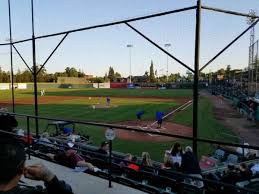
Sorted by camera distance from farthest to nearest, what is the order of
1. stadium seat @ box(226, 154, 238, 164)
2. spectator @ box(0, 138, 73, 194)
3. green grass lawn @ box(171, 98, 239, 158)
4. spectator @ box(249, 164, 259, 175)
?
1. green grass lawn @ box(171, 98, 239, 158)
2. stadium seat @ box(226, 154, 238, 164)
3. spectator @ box(249, 164, 259, 175)
4. spectator @ box(0, 138, 73, 194)

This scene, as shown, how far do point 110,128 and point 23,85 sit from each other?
97.4 m

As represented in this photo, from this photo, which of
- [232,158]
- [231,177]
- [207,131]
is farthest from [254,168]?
[207,131]

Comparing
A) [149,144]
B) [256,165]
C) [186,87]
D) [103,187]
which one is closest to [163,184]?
[103,187]

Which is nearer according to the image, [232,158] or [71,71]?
[232,158]

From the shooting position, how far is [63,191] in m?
2.66

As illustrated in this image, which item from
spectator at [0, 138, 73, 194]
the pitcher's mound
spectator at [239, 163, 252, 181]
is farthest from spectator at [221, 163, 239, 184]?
the pitcher's mound

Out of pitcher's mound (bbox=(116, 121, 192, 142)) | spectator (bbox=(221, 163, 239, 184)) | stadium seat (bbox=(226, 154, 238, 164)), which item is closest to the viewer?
spectator (bbox=(221, 163, 239, 184))

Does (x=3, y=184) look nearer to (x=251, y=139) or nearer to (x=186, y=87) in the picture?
(x=251, y=139)

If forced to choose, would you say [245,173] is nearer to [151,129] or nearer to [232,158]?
[232,158]

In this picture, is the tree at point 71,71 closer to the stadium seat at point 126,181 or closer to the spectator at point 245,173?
the spectator at point 245,173

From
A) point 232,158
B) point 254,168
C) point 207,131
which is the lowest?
point 207,131

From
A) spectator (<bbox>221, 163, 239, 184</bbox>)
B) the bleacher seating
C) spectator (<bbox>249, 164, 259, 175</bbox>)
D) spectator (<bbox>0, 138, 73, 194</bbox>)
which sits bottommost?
spectator (<bbox>249, 164, 259, 175</bbox>)

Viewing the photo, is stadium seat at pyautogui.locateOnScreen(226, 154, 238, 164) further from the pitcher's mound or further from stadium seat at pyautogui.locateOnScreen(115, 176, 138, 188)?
the pitcher's mound

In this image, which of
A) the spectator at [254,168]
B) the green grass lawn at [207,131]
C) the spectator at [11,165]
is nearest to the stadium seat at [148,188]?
the spectator at [11,165]
